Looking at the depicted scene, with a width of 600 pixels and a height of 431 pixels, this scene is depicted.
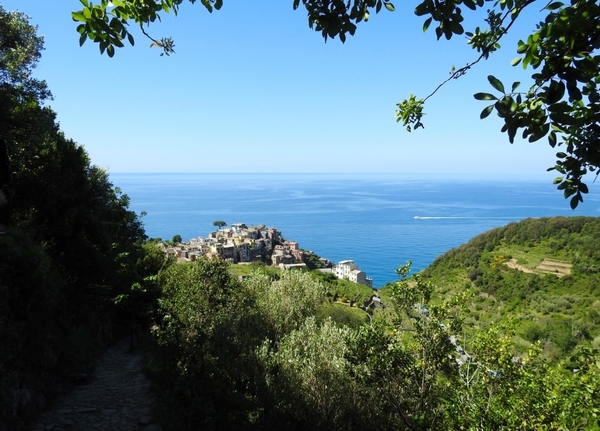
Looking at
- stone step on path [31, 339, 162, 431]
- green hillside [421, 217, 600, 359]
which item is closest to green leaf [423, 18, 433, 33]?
stone step on path [31, 339, 162, 431]

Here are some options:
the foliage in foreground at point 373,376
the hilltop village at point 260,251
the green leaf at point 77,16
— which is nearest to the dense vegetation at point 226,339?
the foliage in foreground at point 373,376

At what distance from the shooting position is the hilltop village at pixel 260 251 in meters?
55.1

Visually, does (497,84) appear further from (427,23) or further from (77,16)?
(77,16)

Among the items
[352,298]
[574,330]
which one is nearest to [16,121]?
[352,298]

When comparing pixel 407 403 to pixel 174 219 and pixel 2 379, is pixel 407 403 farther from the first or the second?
pixel 174 219

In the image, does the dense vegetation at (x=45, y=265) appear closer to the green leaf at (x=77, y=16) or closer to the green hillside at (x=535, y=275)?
the green leaf at (x=77, y=16)

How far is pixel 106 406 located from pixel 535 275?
5472 cm

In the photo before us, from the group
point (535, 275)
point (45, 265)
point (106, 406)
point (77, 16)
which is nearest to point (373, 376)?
point (106, 406)

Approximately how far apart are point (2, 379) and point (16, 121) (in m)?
A: 6.61

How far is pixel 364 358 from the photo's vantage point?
693 cm

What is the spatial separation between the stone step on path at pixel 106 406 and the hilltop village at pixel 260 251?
40153 millimetres

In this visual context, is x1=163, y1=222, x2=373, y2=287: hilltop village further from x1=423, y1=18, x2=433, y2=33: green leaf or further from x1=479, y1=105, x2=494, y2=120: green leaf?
x1=479, y1=105, x2=494, y2=120: green leaf

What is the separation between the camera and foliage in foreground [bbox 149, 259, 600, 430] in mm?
4797

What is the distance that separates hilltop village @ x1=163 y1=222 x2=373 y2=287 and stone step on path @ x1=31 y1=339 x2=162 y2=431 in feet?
132
